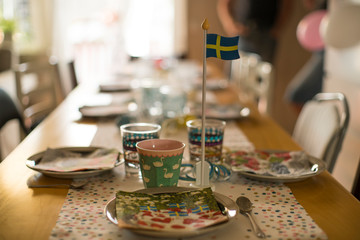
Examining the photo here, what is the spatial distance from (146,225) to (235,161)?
0.46 meters

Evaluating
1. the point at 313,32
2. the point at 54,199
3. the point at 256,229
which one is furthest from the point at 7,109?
the point at 313,32

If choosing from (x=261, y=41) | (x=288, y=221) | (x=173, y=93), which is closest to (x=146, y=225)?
(x=288, y=221)

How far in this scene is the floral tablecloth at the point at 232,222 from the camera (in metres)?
0.80

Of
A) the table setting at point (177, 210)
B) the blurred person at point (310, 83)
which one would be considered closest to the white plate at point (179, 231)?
the table setting at point (177, 210)

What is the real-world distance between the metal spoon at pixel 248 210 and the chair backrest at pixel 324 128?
578mm

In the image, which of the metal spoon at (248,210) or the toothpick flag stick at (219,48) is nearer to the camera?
the metal spoon at (248,210)

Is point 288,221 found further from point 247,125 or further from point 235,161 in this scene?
point 247,125

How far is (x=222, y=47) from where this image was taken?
958 millimetres

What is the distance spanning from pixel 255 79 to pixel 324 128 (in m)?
1.63

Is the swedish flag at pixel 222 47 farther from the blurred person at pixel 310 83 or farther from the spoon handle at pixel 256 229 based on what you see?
the blurred person at pixel 310 83

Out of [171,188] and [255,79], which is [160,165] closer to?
[171,188]

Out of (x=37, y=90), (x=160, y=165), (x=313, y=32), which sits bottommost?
(x=37, y=90)

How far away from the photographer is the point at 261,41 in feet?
14.6

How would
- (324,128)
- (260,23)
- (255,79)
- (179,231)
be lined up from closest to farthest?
(179,231)
(324,128)
(255,79)
(260,23)
